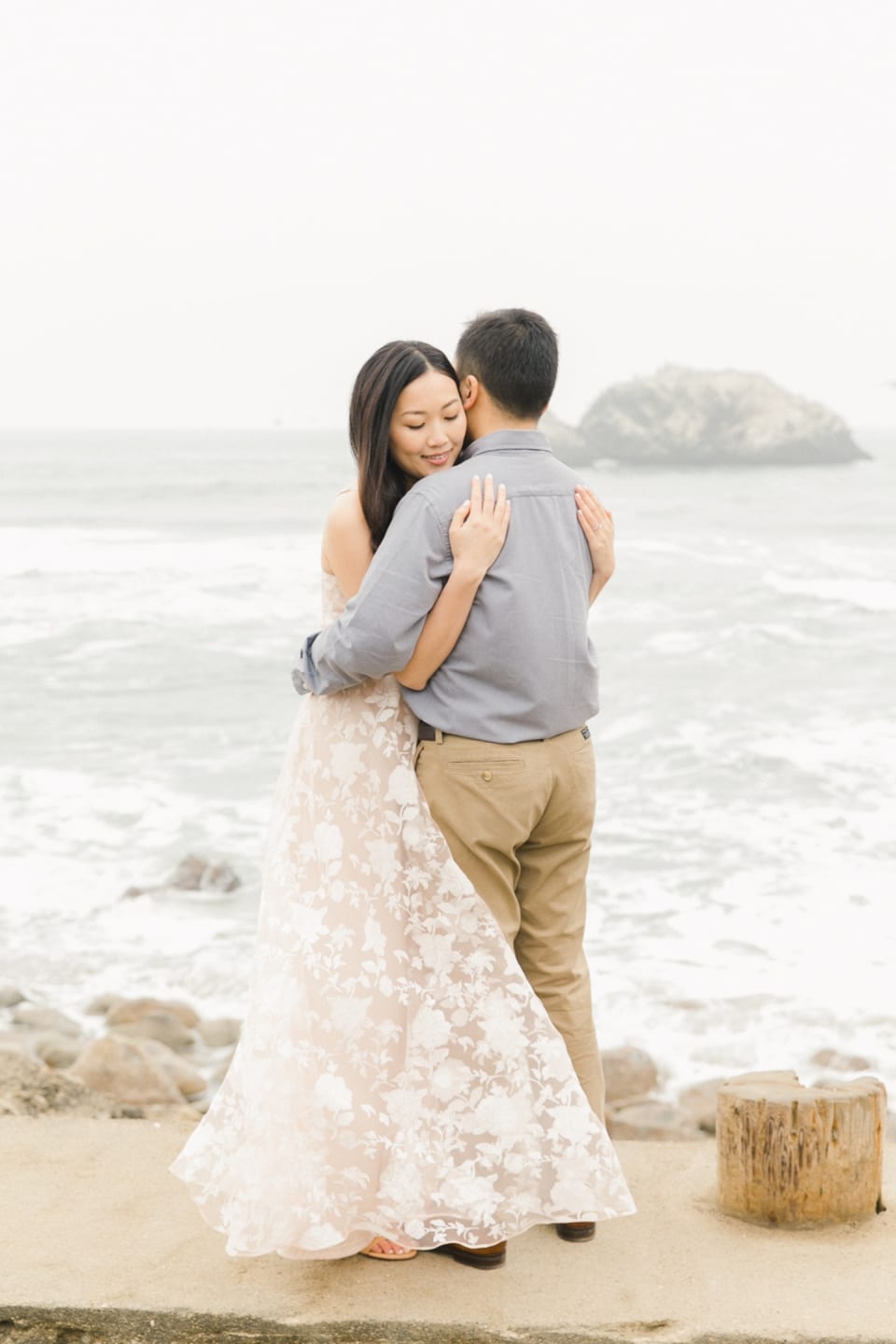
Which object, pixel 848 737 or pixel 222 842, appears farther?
pixel 848 737

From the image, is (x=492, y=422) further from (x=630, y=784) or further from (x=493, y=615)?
(x=630, y=784)

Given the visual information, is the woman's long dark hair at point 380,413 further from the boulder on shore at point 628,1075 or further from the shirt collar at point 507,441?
the boulder on shore at point 628,1075

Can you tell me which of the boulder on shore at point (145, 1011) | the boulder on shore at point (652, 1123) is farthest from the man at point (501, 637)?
the boulder on shore at point (145, 1011)

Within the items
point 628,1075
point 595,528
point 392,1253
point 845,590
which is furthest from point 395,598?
point 845,590

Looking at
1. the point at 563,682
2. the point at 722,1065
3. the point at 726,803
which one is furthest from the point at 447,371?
the point at 726,803

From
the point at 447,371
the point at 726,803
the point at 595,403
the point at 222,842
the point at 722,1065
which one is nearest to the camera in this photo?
the point at 447,371

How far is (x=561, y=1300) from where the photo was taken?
109 inches

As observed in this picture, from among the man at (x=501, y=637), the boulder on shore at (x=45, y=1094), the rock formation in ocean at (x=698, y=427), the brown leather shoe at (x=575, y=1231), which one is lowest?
the rock formation in ocean at (x=698, y=427)

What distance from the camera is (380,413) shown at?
8.70ft

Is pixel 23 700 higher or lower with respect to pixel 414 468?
lower

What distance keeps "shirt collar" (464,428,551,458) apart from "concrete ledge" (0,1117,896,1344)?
5.20ft

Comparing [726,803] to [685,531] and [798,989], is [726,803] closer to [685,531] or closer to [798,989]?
[798,989]

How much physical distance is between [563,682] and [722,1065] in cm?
373

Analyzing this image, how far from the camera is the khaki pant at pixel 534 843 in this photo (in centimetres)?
271
